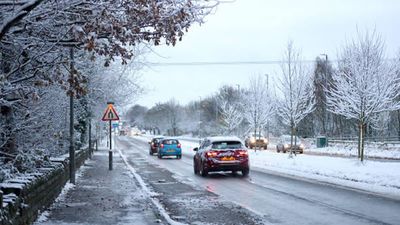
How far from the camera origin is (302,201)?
43.6 ft

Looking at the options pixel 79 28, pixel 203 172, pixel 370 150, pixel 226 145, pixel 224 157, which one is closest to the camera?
pixel 79 28

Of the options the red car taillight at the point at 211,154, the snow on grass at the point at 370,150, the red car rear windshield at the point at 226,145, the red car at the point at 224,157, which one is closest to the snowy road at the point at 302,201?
the red car at the point at 224,157

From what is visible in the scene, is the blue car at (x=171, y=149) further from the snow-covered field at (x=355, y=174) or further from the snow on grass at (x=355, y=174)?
the snow on grass at (x=355, y=174)

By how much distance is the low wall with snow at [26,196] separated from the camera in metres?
7.31

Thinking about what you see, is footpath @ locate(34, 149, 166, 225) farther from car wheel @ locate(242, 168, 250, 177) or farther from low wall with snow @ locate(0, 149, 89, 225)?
car wheel @ locate(242, 168, 250, 177)

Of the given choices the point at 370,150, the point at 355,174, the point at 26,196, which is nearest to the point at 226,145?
the point at 355,174

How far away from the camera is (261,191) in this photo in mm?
15828

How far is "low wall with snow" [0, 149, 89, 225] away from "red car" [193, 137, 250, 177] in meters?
9.63

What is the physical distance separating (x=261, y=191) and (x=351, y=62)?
12227mm

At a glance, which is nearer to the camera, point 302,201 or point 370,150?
point 302,201

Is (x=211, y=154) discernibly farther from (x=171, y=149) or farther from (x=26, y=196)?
(x=171, y=149)

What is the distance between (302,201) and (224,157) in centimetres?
819

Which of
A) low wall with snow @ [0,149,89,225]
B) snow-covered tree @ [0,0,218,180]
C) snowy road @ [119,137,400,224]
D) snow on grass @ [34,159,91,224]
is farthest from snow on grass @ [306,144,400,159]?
snow-covered tree @ [0,0,218,180]

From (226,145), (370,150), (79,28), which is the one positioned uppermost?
(79,28)
